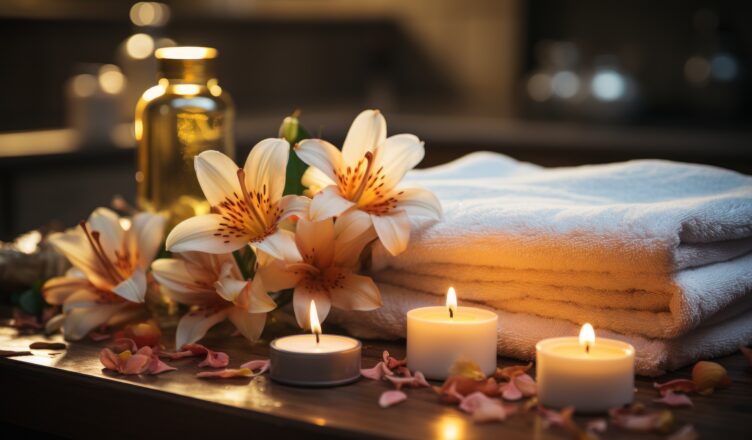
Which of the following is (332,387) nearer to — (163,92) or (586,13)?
(163,92)

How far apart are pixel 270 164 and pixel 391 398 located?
234 millimetres

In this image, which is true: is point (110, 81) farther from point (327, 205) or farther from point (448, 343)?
point (448, 343)

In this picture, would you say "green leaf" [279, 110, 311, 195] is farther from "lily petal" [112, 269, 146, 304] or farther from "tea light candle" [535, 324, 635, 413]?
"tea light candle" [535, 324, 635, 413]

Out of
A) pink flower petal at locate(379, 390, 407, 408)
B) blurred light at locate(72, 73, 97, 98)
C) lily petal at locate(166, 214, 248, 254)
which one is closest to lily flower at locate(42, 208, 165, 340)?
lily petal at locate(166, 214, 248, 254)

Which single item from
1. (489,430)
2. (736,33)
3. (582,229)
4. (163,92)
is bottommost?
(489,430)

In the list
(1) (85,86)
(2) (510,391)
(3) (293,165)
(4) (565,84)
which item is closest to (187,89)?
(3) (293,165)

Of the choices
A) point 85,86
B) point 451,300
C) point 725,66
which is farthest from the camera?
point 725,66

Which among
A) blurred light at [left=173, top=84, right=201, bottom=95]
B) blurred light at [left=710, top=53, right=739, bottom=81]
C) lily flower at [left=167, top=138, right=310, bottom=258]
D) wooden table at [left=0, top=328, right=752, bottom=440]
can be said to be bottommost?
wooden table at [left=0, top=328, right=752, bottom=440]

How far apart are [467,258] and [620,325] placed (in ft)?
0.46

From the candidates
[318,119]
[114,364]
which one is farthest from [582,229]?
[318,119]

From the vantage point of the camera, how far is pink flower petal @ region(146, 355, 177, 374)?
0.78 meters

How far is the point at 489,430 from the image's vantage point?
2.12 feet

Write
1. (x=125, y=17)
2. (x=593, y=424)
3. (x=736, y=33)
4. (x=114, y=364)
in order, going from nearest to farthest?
1. (x=593, y=424)
2. (x=114, y=364)
3. (x=125, y=17)
4. (x=736, y=33)

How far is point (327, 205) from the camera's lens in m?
0.80
